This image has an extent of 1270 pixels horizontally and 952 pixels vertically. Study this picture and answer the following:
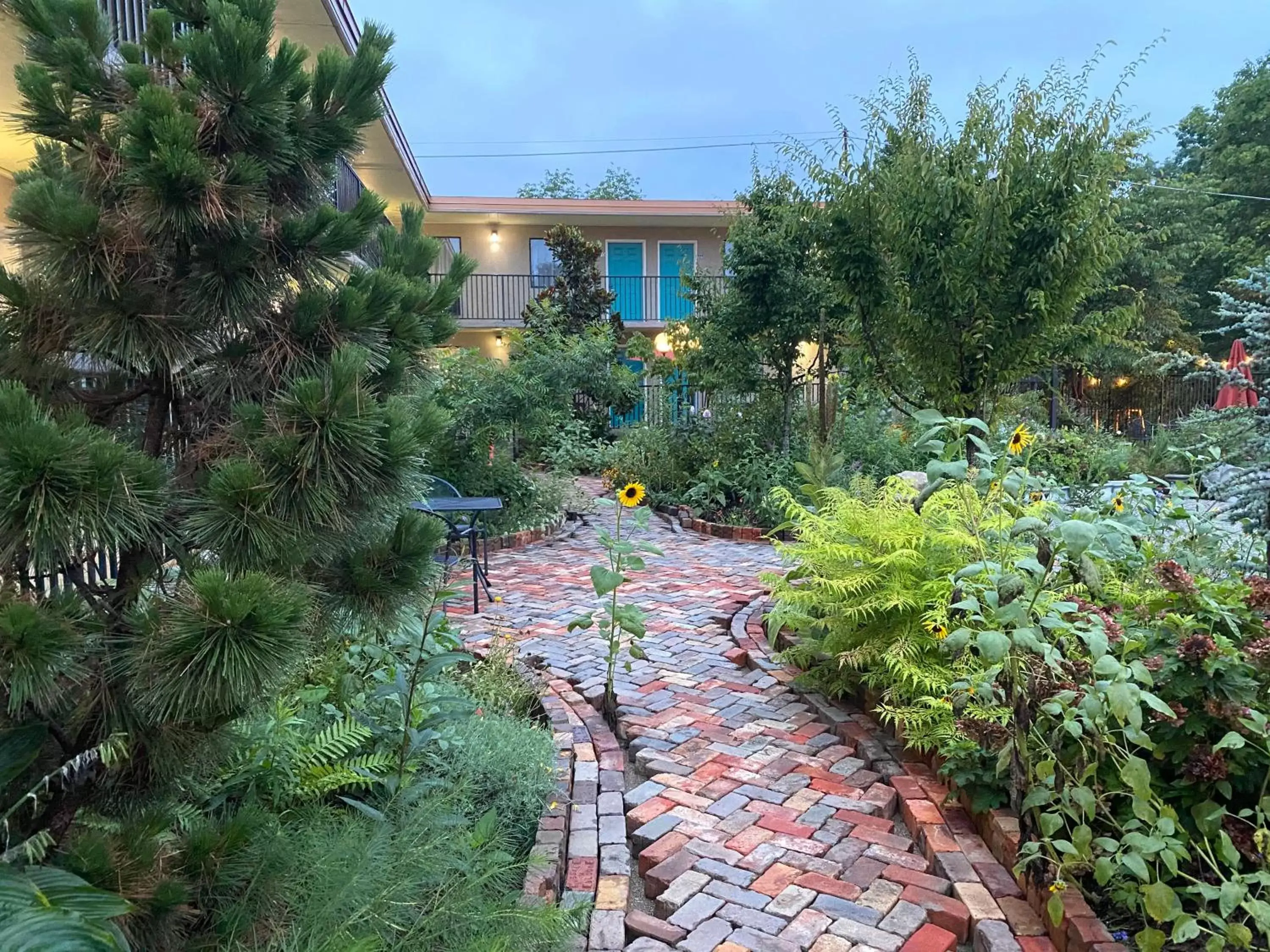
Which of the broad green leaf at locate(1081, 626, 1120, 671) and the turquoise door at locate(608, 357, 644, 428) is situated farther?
the turquoise door at locate(608, 357, 644, 428)

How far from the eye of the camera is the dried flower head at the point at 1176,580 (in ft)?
6.84

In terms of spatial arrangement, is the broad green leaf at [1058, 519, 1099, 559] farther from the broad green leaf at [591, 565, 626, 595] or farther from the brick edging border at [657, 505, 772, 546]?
the brick edging border at [657, 505, 772, 546]

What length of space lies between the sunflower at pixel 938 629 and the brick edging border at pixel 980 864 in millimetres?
470

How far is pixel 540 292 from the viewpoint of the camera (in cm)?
1661

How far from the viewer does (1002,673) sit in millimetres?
2369

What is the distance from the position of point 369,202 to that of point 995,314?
16.5ft

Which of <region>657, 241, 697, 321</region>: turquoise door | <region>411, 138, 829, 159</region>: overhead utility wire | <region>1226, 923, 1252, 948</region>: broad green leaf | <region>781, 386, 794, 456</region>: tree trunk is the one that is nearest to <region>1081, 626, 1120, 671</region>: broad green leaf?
<region>1226, 923, 1252, 948</region>: broad green leaf

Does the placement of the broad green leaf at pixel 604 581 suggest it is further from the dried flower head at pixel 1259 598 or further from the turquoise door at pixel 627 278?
the turquoise door at pixel 627 278

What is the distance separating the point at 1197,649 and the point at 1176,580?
26 cm

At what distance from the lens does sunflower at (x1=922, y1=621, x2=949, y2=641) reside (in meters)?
2.97

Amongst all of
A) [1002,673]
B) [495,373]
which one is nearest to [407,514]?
[1002,673]

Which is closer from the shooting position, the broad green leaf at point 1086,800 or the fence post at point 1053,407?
the broad green leaf at point 1086,800

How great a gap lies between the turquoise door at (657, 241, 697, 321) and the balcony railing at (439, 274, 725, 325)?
0.05ft

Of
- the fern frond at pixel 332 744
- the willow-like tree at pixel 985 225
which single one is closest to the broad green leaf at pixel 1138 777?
the fern frond at pixel 332 744
